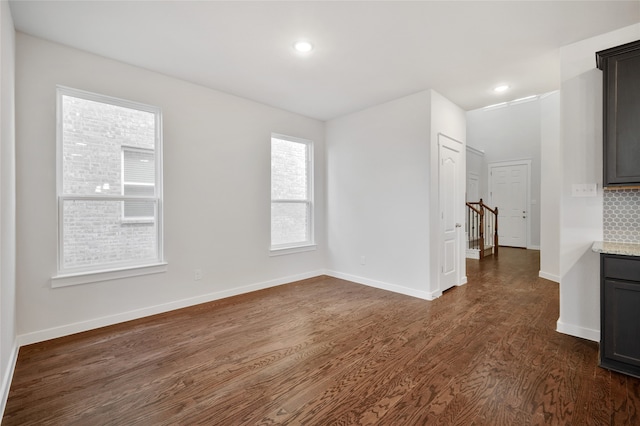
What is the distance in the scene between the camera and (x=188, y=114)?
11.8ft

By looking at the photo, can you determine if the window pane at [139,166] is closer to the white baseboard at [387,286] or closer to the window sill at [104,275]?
the window sill at [104,275]

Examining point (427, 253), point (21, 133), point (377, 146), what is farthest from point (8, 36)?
point (427, 253)

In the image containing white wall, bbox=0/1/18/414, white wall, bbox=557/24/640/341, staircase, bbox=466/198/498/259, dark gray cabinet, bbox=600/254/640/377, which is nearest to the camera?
white wall, bbox=0/1/18/414

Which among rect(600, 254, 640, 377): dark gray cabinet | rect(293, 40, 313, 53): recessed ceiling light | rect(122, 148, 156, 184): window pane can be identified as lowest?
rect(600, 254, 640, 377): dark gray cabinet

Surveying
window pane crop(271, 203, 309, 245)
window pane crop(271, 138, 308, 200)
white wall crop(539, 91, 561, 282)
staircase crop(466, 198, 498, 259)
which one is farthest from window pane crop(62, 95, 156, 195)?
staircase crop(466, 198, 498, 259)

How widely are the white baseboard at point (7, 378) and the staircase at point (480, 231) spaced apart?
291 inches

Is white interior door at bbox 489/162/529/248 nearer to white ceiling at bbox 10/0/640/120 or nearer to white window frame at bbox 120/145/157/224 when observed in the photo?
white ceiling at bbox 10/0/640/120

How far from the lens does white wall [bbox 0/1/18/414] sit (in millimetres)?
1888

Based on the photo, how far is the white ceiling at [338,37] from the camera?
88.6 inches

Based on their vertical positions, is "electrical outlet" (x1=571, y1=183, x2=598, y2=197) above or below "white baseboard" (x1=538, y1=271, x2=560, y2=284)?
above

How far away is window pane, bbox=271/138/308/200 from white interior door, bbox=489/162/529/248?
668cm

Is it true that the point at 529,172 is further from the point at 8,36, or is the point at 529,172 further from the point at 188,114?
the point at 8,36

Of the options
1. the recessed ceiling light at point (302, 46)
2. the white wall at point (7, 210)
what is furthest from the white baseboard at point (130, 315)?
the recessed ceiling light at point (302, 46)

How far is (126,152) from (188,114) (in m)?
0.84
